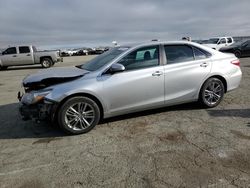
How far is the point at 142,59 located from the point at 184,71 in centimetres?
94

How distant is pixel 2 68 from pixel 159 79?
64.0 ft

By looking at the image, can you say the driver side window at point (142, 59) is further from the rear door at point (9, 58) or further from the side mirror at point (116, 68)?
the rear door at point (9, 58)

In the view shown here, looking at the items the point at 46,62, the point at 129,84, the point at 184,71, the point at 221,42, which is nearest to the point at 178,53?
the point at 184,71

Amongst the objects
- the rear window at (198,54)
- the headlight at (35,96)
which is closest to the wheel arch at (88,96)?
the headlight at (35,96)

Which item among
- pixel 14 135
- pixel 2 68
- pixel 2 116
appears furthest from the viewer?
pixel 2 68

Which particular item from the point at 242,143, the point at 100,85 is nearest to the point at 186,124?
the point at 242,143

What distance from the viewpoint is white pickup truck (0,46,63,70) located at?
860 inches

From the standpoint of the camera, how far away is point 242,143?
14.4ft

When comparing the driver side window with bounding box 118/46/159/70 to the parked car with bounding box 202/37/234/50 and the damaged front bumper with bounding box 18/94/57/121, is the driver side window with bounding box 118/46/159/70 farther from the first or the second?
the parked car with bounding box 202/37/234/50

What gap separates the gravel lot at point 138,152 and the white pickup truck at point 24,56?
16.7m

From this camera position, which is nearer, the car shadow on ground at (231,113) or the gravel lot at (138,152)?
the gravel lot at (138,152)

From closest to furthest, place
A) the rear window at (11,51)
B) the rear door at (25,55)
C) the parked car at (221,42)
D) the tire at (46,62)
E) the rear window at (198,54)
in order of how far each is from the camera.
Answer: the rear window at (198,54), the rear door at (25,55), the rear window at (11,51), the tire at (46,62), the parked car at (221,42)

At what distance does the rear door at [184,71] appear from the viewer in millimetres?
5848

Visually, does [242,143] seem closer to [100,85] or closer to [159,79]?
[159,79]
